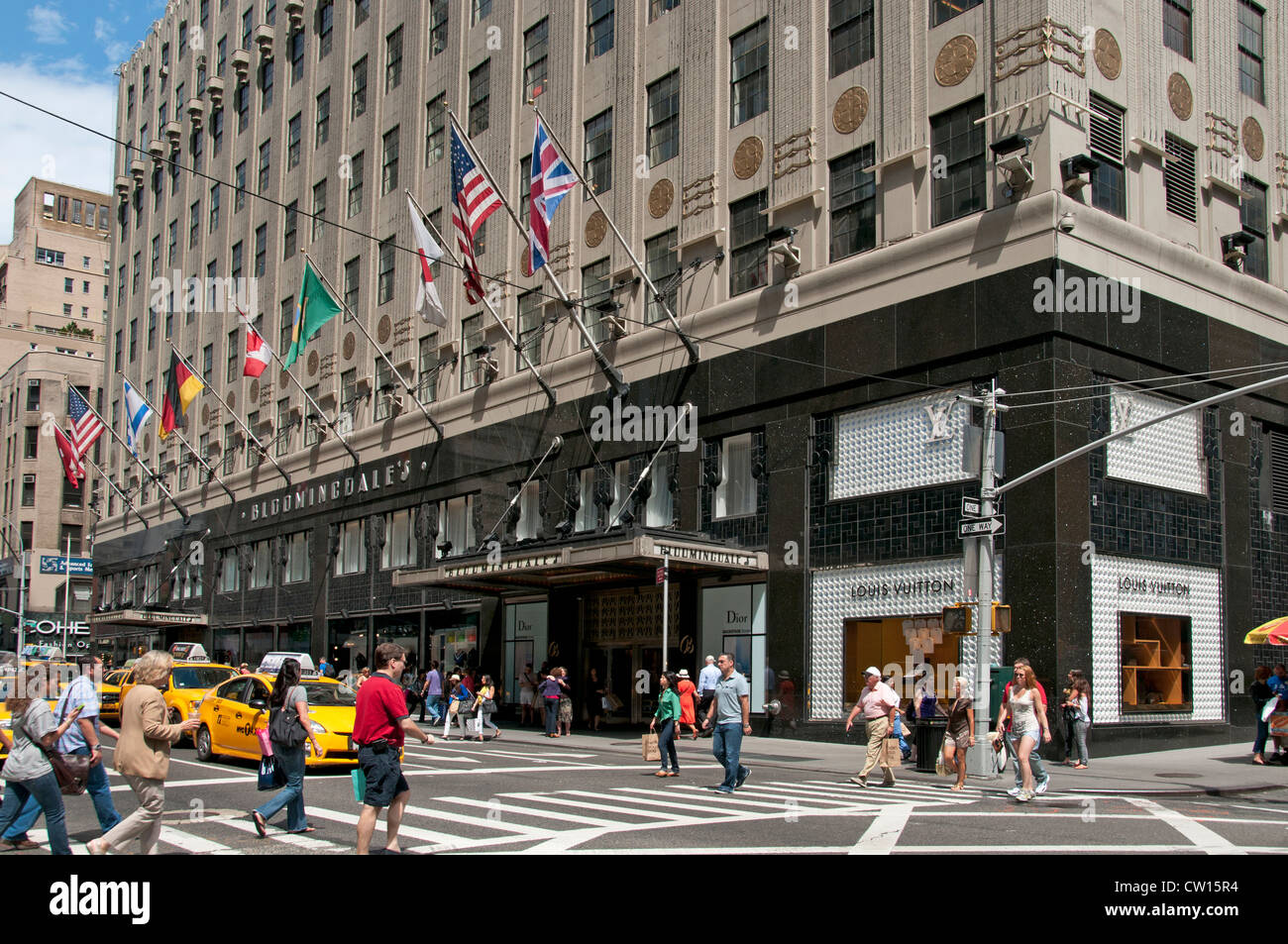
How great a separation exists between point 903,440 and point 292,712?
16.5 meters

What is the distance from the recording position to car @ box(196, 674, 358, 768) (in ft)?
58.3

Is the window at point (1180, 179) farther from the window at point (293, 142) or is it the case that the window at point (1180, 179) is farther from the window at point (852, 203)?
the window at point (293, 142)

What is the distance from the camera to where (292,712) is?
12047 mm

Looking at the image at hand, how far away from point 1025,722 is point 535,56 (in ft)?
97.0

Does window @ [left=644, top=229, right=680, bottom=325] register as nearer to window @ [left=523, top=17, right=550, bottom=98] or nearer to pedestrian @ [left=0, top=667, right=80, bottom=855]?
window @ [left=523, top=17, right=550, bottom=98]

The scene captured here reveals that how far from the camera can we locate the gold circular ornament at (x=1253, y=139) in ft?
95.2

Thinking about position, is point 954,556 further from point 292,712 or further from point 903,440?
point 292,712

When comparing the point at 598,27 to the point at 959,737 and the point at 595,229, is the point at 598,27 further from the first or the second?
the point at 959,737

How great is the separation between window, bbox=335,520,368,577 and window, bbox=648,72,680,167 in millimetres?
20093

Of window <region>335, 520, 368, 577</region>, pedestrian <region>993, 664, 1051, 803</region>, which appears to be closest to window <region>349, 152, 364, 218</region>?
window <region>335, 520, 368, 577</region>

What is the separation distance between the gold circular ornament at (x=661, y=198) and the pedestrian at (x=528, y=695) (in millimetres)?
13084

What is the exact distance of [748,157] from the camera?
30094 mm

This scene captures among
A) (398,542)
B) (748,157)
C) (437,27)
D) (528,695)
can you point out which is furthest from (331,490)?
(748,157)
